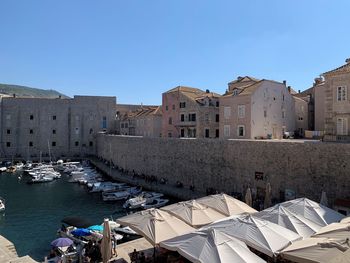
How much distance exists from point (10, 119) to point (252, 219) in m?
61.8

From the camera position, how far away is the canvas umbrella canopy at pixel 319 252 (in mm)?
7717

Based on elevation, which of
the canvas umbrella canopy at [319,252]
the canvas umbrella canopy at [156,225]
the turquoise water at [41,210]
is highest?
the canvas umbrella canopy at [319,252]

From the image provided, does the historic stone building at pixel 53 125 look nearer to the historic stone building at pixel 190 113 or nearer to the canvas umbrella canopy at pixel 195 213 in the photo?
the historic stone building at pixel 190 113

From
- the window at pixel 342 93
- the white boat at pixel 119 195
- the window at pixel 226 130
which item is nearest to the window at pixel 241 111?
the window at pixel 226 130

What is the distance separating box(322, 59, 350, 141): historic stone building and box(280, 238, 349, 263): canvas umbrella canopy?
53.5 ft

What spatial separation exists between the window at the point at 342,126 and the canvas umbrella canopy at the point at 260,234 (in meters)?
15.5

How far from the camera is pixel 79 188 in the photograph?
38000mm

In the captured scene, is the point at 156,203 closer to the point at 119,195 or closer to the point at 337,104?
the point at 119,195

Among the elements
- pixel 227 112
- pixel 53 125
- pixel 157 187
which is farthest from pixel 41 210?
pixel 53 125

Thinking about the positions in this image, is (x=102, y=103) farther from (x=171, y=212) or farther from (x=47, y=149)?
(x=171, y=212)

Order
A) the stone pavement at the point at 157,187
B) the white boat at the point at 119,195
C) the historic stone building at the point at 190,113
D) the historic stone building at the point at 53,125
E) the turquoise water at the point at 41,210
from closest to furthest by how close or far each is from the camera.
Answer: the turquoise water at the point at 41,210, the stone pavement at the point at 157,187, the white boat at the point at 119,195, the historic stone building at the point at 190,113, the historic stone building at the point at 53,125

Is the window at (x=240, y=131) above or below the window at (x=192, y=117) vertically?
below

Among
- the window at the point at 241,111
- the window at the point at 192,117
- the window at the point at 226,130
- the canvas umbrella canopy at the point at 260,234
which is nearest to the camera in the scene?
the canvas umbrella canopy at the point at 260,234

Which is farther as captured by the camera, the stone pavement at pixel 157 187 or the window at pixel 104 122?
the window at pixel 104 122
